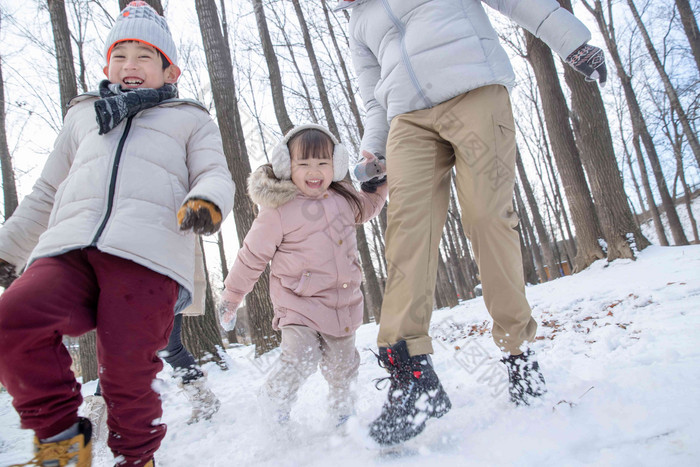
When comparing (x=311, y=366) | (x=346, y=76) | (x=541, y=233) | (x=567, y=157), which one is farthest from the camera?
(x=541, y=233)

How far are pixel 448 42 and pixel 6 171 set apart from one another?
10.2 meters

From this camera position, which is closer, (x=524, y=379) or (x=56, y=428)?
(x=56, y=428)

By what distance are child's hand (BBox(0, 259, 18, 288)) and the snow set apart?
22.8 inches

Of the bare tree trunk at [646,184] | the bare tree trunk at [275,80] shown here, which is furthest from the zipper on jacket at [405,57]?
the bare tree trunk at [646,184]

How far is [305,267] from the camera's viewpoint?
2066 millimetres

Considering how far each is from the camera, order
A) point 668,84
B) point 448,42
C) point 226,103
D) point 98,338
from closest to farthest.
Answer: point 98,338, point 448,42, point 226,103, point 668,84

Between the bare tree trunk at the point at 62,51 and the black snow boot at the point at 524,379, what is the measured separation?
661 cm

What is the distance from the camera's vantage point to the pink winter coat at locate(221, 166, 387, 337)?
2.03m

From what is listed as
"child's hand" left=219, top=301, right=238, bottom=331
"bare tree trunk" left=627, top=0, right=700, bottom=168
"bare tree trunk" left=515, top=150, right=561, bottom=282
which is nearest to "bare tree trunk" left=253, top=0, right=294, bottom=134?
"child's hand" left=219, top=301, right=238, bottom=331

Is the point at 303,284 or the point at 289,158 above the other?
the point at 289,158

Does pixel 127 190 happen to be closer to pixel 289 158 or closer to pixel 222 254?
pixel 289 158

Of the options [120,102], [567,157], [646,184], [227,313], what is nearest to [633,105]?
[646,184]

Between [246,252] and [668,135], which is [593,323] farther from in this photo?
[668,135]

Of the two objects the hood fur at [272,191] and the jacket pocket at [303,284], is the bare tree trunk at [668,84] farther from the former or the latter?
the jacket pocket at [303,284]
